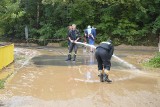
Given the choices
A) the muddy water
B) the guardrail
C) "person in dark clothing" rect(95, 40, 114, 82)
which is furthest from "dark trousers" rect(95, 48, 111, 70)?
the guardrail

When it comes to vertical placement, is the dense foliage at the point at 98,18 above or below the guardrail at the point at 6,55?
above

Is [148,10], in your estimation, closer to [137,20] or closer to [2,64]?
[137,20]

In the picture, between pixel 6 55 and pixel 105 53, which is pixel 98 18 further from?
pixel 105 53

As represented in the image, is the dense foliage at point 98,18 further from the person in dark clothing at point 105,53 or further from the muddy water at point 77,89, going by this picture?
the person in dark clothing at point 105,53

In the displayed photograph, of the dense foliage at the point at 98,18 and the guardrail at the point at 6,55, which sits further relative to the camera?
the dense foliage at the point at 98,18

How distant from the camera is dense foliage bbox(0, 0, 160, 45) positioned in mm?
30891

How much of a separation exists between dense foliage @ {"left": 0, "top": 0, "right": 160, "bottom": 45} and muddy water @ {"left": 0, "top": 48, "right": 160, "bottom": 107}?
1547 centimetres

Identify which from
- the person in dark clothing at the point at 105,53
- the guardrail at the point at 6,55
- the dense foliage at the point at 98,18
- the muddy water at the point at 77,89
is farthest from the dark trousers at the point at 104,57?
the dense foliage at the point at 98,18

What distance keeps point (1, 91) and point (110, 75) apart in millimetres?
4735

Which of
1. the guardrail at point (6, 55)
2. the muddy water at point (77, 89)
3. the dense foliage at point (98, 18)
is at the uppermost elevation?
the dense foliage at point (98, 18)

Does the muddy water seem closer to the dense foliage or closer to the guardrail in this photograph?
the guardrail

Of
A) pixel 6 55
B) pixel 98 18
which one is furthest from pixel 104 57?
pixel 98 18

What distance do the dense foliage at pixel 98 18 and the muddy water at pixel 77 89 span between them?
15.5 meters

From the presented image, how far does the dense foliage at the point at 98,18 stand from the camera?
3089 centimetres
